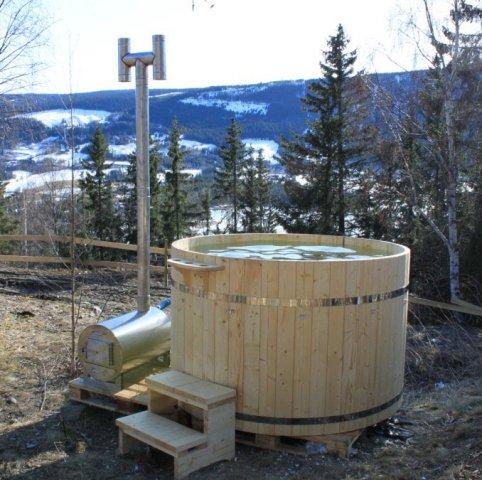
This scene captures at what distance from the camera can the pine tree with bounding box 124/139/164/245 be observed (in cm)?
3142

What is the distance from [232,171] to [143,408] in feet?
102

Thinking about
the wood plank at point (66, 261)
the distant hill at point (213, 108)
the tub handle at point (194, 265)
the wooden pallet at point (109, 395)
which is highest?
the distant hill at point (213, 108)

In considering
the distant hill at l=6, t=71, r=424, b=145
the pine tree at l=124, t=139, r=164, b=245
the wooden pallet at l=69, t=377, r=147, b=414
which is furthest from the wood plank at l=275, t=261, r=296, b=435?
the distant hill at l=6, t=71, r=424, b=145

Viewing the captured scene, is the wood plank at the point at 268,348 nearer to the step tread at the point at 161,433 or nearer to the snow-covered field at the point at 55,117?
the step tread at the point at 161,433

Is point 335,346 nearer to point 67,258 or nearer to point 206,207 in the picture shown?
point 67,258

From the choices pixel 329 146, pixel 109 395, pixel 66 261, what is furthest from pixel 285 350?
pixel 329 146

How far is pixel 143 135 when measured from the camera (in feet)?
20.6

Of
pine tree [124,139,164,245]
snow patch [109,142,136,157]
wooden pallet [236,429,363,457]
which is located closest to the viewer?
wooden pallet [236,429,363,457]

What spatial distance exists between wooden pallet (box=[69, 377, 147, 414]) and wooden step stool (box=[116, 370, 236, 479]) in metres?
0.33

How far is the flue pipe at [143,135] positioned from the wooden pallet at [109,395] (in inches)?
38.8

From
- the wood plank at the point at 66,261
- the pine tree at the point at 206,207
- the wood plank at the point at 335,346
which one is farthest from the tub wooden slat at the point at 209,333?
the pine tree at the point at 206,207

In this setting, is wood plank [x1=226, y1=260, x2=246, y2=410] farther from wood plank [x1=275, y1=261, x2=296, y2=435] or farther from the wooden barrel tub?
wood plank [x1=275, y1=261, x2=296, y2=435]

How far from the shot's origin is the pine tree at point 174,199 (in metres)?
32.9

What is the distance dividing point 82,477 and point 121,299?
6.70 m
